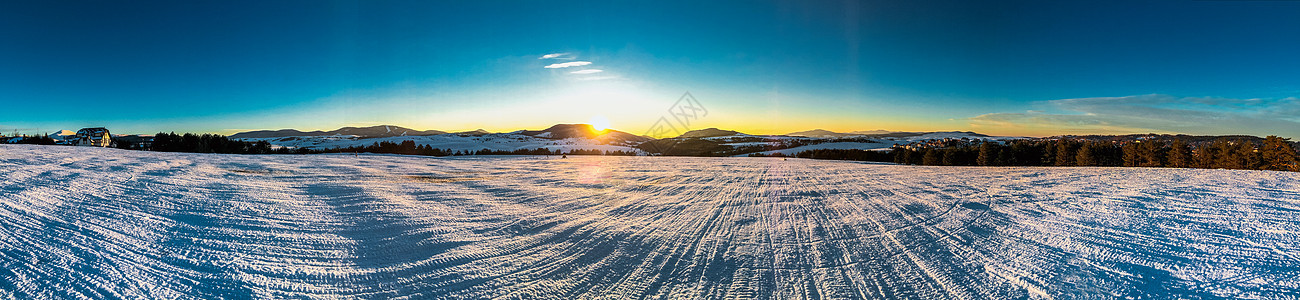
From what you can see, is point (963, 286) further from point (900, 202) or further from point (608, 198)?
point (608, 198)

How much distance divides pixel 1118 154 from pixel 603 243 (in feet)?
124

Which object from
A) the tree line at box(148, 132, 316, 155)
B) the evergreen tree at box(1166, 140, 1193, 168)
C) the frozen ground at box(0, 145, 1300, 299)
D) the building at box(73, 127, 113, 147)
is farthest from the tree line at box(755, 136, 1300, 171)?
the building at box(73, 127, 113, 147)

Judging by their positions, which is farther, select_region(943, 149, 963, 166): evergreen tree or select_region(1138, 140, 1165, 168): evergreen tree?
select_region(943, 149, 963, 166): evergreen tree

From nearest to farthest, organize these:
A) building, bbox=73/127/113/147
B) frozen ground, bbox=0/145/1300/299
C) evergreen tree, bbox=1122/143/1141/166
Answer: frozen ground, bbox=0/145/1300/299
building, bbox=73/127/113/147
evergreen tree, bbox=1122/143/1141/166

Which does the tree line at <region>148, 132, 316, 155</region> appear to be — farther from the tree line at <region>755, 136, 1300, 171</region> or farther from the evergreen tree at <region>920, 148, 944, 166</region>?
the tree line at <region>755, 136, 1300, 171</region>

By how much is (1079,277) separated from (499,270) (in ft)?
13.4

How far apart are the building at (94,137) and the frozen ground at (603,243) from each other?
57.4 ft

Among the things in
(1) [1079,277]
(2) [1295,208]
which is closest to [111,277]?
(1) [1079,277]

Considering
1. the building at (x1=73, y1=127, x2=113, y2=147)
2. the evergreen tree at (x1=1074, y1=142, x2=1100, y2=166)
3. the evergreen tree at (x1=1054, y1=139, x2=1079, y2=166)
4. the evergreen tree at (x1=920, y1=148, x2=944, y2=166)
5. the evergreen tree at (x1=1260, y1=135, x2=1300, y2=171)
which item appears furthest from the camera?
the evergreen tree at (x1=920, y1=148, x2=944, y2=166)

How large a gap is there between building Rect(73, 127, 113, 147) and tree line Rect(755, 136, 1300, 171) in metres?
41.4

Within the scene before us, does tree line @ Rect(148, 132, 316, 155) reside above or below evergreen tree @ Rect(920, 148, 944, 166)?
above

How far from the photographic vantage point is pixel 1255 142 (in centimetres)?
2092

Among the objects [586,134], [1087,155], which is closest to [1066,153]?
[1087,155]

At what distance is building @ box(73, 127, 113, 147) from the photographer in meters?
18.6
